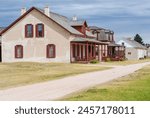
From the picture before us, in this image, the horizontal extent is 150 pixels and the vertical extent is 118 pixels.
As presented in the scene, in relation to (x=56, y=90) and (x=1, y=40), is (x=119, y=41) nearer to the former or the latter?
(x=1, y=40)

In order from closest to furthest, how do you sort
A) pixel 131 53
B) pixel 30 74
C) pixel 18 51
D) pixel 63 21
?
pixel 30 74 → pixel 18 51 → pixel 63 21 → pixel 131 53

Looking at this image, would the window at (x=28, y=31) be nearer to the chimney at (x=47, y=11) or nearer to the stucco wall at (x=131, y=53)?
the chimney at (x=47, y=11)

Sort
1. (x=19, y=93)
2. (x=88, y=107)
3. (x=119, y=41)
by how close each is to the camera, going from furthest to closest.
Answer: (x=119, y=41)
(x=19, y=93)
(x=88, y=107)

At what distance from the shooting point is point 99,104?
38.9 feet

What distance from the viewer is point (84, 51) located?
5922cm

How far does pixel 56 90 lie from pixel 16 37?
37075 mm

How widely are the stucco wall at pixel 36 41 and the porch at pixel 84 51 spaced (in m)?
1.11

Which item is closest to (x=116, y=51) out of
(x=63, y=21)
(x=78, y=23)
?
(x=78, y=23)

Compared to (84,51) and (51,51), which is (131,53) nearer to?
(84,51)

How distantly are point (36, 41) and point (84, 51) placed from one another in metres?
7.23

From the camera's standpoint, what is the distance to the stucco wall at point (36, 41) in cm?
5397

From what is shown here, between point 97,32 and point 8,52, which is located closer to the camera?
point 8,52

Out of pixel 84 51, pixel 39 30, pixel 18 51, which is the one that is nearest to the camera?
pixel 39 30

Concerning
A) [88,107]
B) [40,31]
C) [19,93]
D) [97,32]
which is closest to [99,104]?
[88,107]
